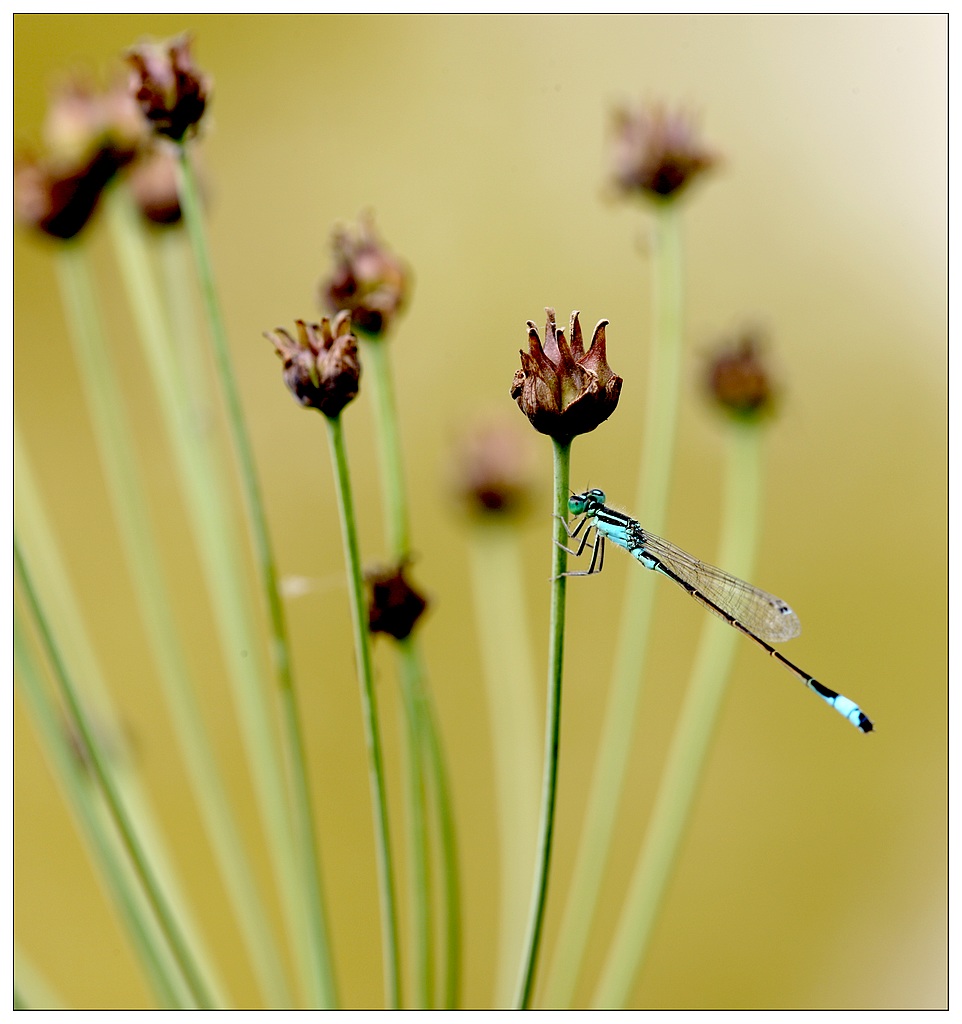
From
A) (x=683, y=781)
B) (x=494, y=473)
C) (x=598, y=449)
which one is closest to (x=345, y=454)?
(x=683, y=781)

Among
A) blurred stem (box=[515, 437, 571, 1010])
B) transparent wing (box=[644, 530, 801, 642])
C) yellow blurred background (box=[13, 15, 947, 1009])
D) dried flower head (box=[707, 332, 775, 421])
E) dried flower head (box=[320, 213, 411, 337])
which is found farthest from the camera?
yellow blurred background (box=[13, 15, 947, 1009])

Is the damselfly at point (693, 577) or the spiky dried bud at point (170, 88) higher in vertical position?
the spiky dried bud at point (170, 88)

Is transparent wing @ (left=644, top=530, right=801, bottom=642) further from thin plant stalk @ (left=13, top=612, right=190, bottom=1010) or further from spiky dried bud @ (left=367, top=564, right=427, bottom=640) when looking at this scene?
thin plant stalk @ (left=13, top=612, right=190, bottom=1010)

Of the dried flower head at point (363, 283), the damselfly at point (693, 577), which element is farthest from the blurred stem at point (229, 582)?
the damselfly at point (693, 577)

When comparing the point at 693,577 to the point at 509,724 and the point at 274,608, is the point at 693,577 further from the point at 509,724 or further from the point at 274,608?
the point at 274,608

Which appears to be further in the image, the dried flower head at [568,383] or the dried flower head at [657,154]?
the dried flower head at [657,154]

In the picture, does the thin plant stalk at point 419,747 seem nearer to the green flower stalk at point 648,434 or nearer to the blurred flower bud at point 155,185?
the green flower stalk at point 648,434

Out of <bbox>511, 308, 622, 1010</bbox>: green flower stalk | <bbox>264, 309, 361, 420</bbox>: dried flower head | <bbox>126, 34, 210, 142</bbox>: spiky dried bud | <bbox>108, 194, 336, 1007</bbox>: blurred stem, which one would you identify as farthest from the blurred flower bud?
<bbox>511, 308, 622, 1010</bbox>: green flower stalk
